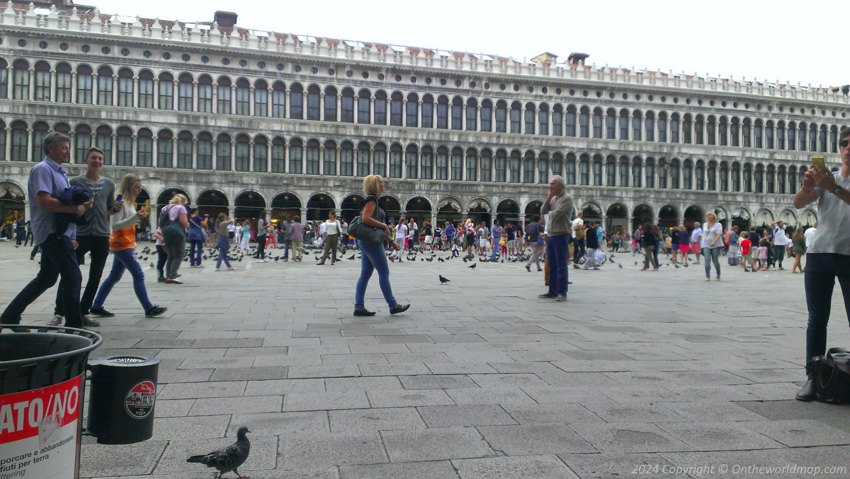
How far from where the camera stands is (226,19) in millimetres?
45188

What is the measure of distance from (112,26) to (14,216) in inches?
510

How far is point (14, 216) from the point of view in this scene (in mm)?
40250

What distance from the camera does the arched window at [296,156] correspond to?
44875mm

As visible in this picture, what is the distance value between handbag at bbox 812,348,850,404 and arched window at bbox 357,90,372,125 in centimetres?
4392

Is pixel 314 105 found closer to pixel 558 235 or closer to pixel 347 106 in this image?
pixel 347 106

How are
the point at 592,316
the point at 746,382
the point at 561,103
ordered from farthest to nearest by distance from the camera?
the point at 561,103 → the point at 592,316 → the point at 746,382

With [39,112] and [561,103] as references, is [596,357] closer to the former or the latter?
[39,112]

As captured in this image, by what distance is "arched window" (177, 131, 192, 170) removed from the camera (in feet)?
140

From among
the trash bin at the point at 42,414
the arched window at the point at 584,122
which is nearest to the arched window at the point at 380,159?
the arched window at the point at 584,122

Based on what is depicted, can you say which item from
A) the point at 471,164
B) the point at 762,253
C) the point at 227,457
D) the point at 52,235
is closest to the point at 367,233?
the point at 52,235

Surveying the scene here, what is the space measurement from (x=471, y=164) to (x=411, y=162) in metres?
4.47

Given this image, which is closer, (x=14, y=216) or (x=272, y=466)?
(x=272, y=466)

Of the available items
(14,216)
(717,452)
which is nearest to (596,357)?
(717,452)

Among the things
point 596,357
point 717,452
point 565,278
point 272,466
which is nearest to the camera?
point 272,466
